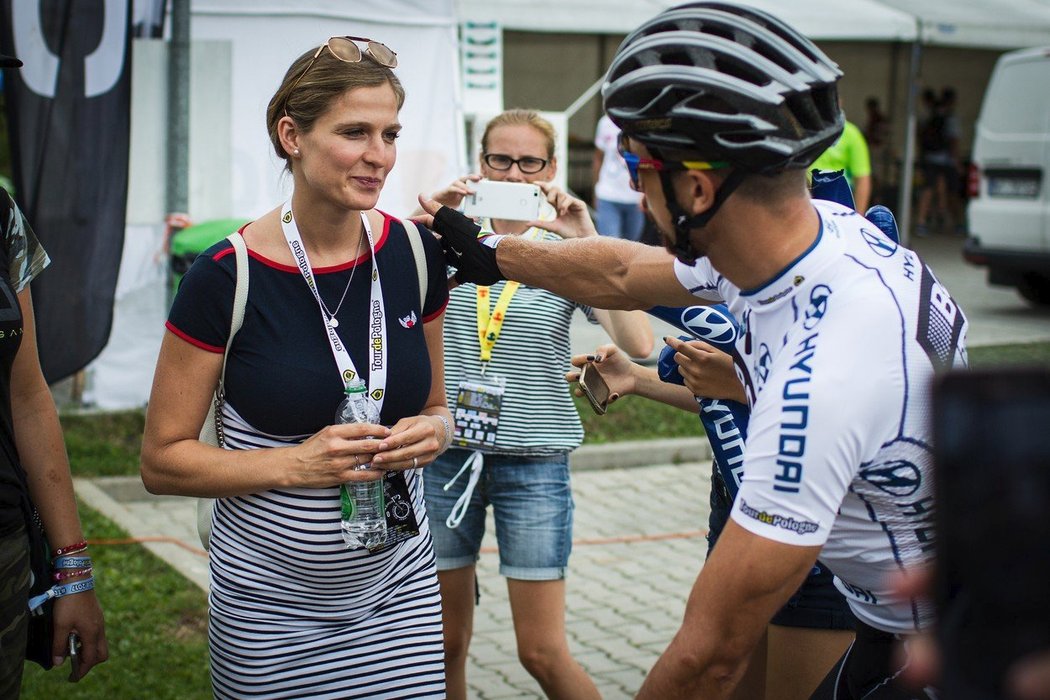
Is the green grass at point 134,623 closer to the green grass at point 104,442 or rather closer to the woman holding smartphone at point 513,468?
the green grass at point 104,442

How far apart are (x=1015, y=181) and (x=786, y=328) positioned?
42.5 feet

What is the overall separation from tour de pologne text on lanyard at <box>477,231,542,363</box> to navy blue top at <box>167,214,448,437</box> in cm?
134

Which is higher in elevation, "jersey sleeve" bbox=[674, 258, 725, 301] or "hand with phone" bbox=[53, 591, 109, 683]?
"jersey sleeve" bbox=[674, 258, 725, 301]

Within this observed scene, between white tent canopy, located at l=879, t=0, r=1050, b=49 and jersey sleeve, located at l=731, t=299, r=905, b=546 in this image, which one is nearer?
jersey sleeve, located at l=731, t=299, r=905, b=546

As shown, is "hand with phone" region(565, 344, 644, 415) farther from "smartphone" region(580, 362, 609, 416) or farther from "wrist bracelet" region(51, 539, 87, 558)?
"wrist bracelet" region(51, 539, 87, 558)


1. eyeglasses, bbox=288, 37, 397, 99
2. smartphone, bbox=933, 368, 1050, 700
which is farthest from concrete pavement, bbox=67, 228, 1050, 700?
smartphone, bbox=933, 368, 1050, 700

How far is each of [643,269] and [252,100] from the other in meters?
6.52

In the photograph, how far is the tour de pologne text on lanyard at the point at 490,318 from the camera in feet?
13.8

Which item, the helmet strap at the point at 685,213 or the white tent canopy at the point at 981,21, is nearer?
the helmet strap at the point at 685,213

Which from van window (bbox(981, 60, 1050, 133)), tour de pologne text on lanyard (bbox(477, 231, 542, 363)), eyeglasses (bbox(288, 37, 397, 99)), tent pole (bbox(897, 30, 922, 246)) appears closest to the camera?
eyeglasses (bbox(288, 37, 397, 99))

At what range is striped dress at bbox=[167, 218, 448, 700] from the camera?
271cm

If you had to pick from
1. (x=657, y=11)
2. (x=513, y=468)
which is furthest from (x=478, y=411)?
(x=657, y=11)

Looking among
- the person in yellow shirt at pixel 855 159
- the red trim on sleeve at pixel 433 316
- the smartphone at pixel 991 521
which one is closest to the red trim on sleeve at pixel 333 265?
the red trim on sleeve at pixel 433 316

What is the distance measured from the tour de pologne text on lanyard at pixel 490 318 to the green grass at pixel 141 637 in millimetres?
1647
